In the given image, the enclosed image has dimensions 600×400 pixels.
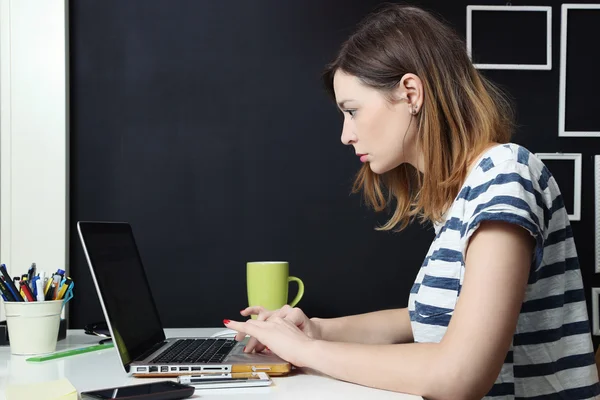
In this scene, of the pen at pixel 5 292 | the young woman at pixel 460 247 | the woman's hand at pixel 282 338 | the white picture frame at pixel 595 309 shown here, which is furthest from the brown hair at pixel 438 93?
the white picture frame at pixel 595 309

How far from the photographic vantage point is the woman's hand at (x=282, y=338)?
0.96 m

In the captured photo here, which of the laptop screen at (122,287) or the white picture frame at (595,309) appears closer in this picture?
the laptop screen at (122,287)

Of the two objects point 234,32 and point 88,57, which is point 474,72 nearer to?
point 234,32

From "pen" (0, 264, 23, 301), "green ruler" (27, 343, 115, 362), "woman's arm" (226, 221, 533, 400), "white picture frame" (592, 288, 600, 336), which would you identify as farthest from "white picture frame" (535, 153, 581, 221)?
"pen" (0, 264, 23, 301)

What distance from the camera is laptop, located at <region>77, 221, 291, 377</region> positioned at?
983mm

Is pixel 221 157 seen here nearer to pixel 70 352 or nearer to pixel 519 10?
pixel 70 352

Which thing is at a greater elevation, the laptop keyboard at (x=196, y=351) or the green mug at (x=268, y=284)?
the green mug at (x=268, y=284)

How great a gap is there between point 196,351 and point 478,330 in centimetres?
Result: 52

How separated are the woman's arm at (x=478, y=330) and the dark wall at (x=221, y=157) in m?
0.90

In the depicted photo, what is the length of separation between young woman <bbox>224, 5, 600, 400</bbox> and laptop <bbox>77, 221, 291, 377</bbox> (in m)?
0.06

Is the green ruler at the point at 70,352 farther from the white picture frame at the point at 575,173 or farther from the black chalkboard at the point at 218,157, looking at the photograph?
the white picture frame at the point at 575,173

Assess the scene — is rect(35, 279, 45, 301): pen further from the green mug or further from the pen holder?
the green mug

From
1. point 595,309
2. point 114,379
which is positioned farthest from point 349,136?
point 595,309

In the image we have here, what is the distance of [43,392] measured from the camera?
0.85m
